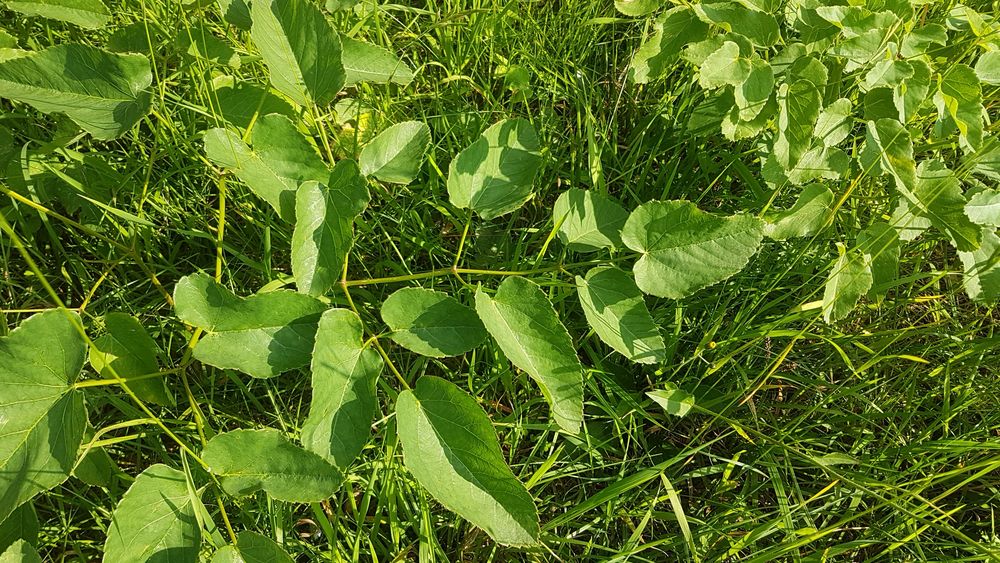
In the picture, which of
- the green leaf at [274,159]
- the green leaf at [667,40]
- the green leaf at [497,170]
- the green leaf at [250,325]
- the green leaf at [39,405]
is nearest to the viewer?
the green leaf at [39,405]

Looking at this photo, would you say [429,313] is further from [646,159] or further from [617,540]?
[646,159]

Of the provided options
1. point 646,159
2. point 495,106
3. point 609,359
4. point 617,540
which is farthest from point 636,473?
point 495,106

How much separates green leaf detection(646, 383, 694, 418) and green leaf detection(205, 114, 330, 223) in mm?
884

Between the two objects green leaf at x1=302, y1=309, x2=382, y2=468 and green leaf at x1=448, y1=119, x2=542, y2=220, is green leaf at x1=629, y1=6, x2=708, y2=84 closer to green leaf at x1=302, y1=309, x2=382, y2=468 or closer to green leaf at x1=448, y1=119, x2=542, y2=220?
green leaf at x1=448, y1=119, x2=542, y2=220

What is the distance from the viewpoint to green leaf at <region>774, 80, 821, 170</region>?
140 centimetres

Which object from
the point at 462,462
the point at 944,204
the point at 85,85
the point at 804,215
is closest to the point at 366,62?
the point at 85,85

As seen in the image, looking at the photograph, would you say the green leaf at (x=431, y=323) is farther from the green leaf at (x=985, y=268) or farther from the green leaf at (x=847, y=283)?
the green leaf at (x=985, y=268)

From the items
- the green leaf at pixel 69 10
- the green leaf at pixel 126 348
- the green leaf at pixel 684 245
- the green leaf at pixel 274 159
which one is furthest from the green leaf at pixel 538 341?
the green leaf at pixel 69 10

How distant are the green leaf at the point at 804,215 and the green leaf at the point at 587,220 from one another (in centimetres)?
33

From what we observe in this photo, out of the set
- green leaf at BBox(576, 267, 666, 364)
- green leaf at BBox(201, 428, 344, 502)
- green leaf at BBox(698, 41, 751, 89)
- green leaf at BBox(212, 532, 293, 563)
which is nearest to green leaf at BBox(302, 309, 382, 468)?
green leaf at BBox(201, 428, 344, 502)

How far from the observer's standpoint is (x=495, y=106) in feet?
6.19

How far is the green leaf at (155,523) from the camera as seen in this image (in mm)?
1159

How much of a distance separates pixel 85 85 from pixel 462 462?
109 centimetres

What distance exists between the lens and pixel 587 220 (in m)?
1.50
